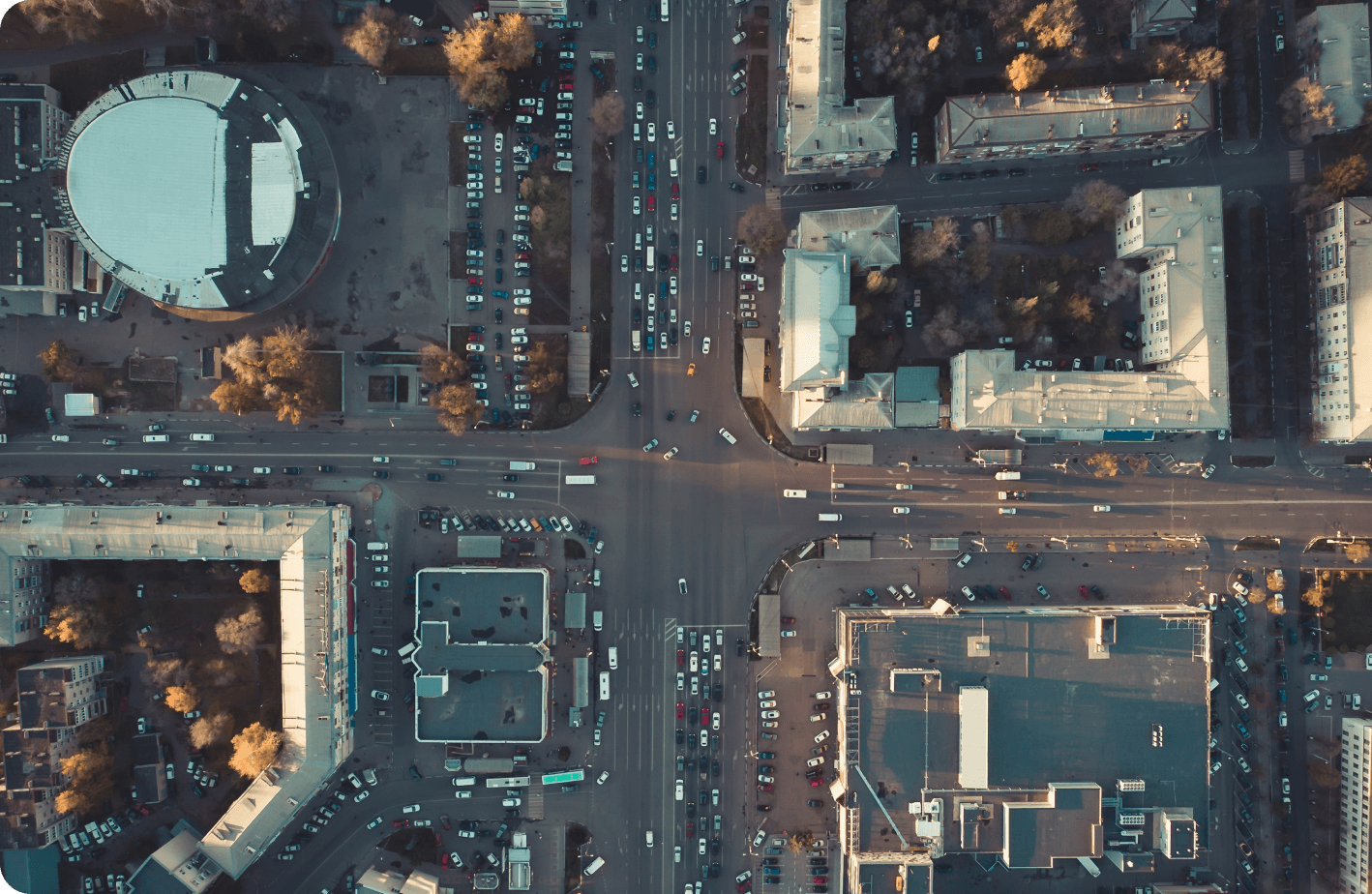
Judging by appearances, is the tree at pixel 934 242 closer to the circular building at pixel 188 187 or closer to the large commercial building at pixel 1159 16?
the large commercial building at pixel 1159 16

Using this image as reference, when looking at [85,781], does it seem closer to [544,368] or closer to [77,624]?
[77,624]

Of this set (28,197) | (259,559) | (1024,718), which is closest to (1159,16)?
(1024,718)

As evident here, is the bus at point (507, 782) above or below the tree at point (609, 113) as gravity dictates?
below

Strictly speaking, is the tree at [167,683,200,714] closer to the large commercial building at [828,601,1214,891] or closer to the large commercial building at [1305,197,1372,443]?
the large commercial building at [828,601,1214,891]

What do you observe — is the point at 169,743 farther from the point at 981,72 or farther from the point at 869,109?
the point at 981,72

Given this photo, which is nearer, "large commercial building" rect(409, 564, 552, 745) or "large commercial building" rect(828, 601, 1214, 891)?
"large commercial building" rect(409, 564, 552, 745)

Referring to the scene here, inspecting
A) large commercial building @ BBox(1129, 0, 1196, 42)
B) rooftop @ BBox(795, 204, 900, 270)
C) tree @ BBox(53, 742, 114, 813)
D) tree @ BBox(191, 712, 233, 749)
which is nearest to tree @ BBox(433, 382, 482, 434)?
rooftop @ BBox(795, 204, 900, 270)

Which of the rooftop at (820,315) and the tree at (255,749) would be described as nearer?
the rooftop at (820,315)

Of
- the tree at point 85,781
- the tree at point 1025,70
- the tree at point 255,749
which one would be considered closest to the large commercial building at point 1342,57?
the tree at point 1025,70
